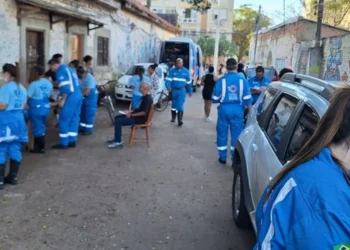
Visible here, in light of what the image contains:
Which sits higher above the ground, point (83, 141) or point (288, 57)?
point (288, 57)

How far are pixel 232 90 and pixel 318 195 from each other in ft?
18.4

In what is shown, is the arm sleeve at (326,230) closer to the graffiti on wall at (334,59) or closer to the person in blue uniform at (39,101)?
the person in blue uniform at (39,101)

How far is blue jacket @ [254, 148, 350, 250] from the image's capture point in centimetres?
136

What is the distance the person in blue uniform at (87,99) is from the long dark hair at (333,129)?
7.96 metres

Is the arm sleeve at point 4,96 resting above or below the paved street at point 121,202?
above

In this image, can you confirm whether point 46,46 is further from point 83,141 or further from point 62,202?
point 62,202

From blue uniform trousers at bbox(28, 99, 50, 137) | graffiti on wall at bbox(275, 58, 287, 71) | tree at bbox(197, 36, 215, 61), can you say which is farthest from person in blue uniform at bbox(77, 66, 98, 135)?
tree at bbox(197, 36, 215, 61)

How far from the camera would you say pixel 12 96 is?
212 inches

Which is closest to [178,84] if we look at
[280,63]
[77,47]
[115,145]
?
[115,145]

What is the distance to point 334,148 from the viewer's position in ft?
4.99

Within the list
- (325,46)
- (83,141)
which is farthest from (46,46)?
(325,46)

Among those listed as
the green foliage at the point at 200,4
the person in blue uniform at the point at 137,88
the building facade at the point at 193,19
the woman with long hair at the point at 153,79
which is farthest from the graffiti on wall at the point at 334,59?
the building facade at the point at 193,19

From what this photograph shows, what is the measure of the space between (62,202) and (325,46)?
11.1 metres

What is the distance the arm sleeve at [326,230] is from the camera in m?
1.35
